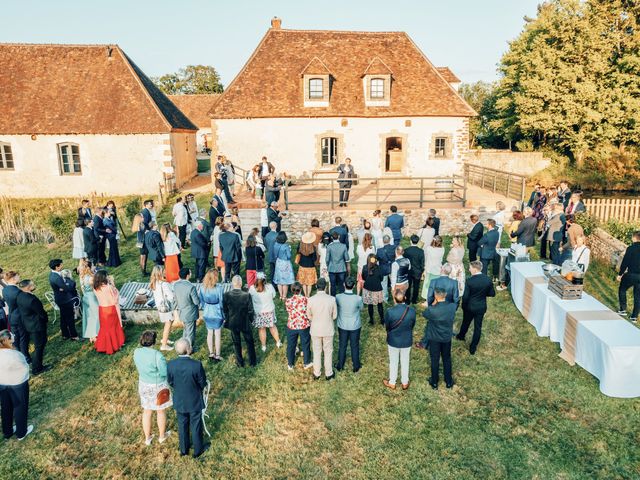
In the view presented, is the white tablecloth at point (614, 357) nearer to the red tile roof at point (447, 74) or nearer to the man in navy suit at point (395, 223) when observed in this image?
the man in navy suit at point (395, 223)

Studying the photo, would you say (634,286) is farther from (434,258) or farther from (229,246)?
(229,246)

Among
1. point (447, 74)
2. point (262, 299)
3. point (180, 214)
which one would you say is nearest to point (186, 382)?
point (262, 299)

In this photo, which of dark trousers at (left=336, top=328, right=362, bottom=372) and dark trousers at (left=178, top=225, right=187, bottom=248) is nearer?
dark trousers at (left=336, top=328, right=362, bottom=372)

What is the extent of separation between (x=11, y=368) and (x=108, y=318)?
2371mm

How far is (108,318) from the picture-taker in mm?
8406

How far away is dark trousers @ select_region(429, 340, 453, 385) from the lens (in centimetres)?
722

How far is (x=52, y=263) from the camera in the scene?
8.49 m

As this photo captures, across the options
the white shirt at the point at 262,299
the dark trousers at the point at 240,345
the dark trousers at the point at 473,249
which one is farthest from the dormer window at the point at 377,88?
the dark trousers at the point at 240,345

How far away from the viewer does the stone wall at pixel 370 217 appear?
15.7 meters

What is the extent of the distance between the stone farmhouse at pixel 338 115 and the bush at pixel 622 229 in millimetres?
8465

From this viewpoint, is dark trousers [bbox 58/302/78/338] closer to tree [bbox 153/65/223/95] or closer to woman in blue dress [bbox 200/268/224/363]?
woman in blue dress [bbox 200/268/224/363]

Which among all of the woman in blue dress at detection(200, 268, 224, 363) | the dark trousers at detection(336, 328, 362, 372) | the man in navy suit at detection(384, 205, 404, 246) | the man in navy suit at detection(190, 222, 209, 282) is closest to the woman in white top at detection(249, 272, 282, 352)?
the woman in blue dress at detection(200, 268, 224, 363)

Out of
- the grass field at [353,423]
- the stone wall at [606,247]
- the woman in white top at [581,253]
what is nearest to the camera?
the grass field at [353,423]

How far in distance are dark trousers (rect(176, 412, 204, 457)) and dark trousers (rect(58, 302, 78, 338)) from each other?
4336 millimetres
